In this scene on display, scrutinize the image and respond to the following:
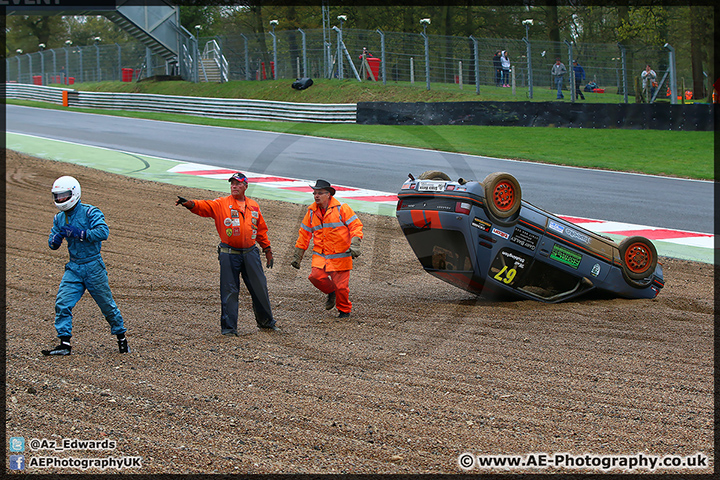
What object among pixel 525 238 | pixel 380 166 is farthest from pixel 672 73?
pixel 525 238

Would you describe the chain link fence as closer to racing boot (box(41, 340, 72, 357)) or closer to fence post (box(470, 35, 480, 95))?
fence post (box(470, 35, 480, 95))

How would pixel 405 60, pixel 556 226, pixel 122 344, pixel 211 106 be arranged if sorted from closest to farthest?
pixel 122 344, pixel 556 226, pixel 405 60, pixel 211 106

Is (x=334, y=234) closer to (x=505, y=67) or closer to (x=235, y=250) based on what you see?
(x=235, y=250)

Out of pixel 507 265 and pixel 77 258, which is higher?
pixel 77 258

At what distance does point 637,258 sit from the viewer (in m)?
8.85

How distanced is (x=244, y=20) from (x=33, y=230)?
181ft

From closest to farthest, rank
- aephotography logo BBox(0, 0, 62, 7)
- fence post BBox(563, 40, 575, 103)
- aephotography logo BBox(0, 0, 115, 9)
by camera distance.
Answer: fence post BBox(563, 40, 575, 103) → aephotography logo BBox(0, 0, 115, 9) → aephotography logo BBox(0, 0, 62, 7)

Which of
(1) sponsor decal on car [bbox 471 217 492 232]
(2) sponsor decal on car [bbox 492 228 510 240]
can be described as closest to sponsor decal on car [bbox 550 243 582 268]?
(2) sponsor decal on car [bbox 492 228 510 240]

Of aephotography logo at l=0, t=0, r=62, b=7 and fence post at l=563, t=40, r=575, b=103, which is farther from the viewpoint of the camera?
aephotography logo at l=0, t=0, r=62, b=7

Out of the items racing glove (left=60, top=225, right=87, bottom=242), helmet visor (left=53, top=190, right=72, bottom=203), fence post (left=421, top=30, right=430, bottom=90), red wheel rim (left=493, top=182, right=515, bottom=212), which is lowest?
racing glove (left=60, top=225, right=87, bottom=242)

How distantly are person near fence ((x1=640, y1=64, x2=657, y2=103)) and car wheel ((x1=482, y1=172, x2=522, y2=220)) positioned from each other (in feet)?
65.3

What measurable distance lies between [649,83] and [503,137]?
6548 mm

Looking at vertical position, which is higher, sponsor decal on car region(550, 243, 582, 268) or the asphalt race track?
the asphalt race track

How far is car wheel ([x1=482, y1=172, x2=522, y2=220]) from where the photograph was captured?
7.90 m
